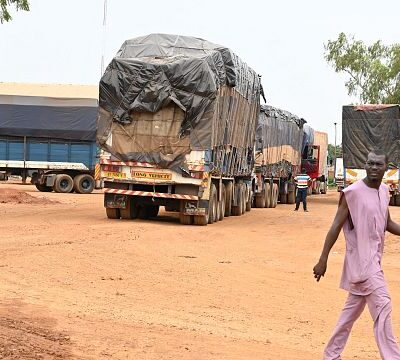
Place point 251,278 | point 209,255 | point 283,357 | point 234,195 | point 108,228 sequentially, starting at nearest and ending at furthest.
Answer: point 283,357 < point 251,278 < point 209,255 < point 108,228 < point 234,195

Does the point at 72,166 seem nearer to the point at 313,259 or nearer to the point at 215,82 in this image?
the point at 215,82

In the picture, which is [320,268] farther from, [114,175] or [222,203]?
[222,203]

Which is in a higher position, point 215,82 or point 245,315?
point 215,82

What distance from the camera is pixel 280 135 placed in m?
37.0

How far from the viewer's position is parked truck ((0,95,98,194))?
37.6 metres

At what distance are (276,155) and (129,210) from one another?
15202mm

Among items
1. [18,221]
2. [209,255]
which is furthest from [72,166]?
[209,255]

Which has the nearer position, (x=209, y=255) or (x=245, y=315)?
(x=245, y=315)

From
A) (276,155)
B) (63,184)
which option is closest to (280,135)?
(276,155)

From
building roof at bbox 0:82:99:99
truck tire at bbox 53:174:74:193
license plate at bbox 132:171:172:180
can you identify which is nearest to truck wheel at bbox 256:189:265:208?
truck tire at bbox 53:174:74:193

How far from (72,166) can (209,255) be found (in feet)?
77.3

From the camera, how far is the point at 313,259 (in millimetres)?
15672

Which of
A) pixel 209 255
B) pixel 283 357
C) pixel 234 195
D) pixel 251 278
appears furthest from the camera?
pixel 234 195

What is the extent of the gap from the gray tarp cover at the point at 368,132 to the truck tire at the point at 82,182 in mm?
11318
